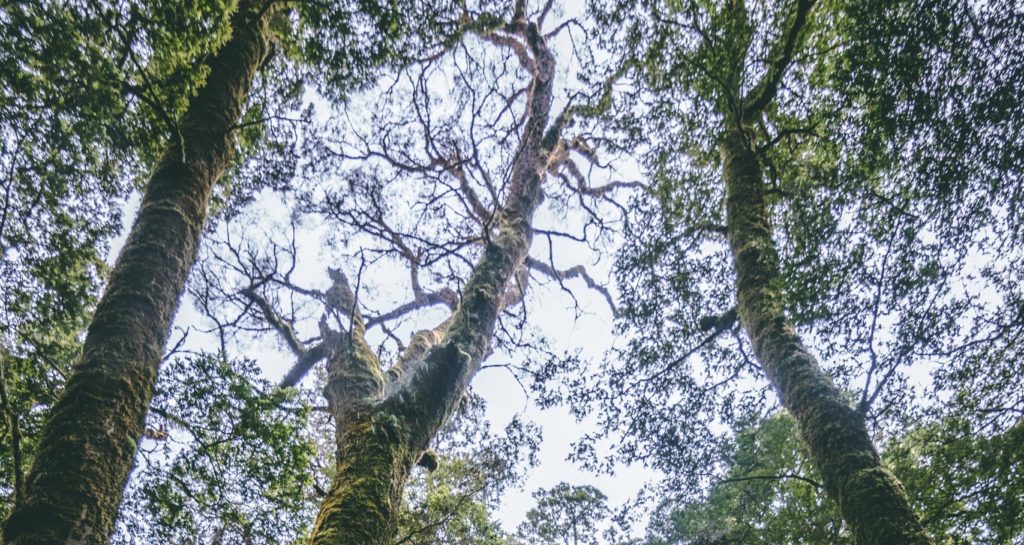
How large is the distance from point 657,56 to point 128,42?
5897 millimetres

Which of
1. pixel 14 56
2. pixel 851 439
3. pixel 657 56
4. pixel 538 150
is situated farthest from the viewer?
pixel 538 150

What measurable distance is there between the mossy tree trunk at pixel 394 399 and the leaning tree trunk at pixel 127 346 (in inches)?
63.1

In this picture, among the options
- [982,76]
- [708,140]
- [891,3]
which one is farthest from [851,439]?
[708,140]

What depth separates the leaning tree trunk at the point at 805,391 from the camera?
3465 millimetres

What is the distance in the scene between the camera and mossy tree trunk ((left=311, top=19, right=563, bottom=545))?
402 centimetres

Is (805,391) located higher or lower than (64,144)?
lower

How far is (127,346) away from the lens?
314 cm

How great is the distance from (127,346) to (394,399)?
230 cm

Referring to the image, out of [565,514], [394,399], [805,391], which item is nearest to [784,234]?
[805,391]

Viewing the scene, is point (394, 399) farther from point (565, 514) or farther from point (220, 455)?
point (565, 514)

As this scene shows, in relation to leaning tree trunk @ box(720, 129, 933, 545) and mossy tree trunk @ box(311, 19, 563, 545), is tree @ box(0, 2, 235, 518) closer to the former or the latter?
mossy tree trunk @ box(311, 19, 563, 545)

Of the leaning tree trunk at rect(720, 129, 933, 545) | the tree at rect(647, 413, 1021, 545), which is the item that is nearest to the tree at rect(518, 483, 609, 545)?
the tree at rect(647, 413, 1021, 545)

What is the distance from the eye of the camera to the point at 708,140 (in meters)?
7.16

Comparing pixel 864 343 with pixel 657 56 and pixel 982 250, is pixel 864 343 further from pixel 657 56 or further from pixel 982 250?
pixel 657 56
